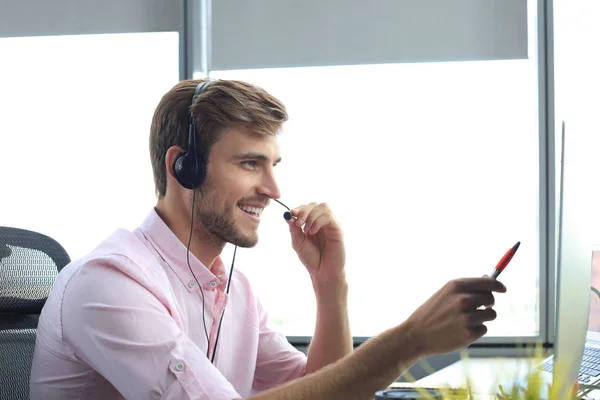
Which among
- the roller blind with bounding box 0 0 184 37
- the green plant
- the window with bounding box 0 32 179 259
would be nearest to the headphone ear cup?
the green plant

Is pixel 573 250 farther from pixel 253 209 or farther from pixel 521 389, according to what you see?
pixel 253 209

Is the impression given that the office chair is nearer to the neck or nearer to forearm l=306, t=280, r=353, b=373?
the neck

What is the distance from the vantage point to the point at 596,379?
1.22 metres

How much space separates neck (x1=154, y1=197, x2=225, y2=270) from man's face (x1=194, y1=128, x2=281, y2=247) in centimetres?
2

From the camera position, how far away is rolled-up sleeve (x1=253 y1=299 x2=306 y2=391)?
1572mm

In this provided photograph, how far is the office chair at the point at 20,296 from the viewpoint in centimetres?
125

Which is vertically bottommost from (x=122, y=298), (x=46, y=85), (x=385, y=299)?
(x=385, y=299)

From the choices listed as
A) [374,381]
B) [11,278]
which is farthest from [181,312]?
[374,381]

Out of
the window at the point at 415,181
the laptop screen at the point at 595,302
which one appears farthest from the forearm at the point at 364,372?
the window at the point at 415,181

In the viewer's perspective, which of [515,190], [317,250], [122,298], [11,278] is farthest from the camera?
[515,190]

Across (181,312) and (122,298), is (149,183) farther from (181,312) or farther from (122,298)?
(122,298)

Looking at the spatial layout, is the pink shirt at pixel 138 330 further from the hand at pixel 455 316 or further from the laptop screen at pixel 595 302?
the laptop screen at pixel 595 302

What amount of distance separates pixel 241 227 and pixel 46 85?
1.44 metres

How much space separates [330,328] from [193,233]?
0.39 m
